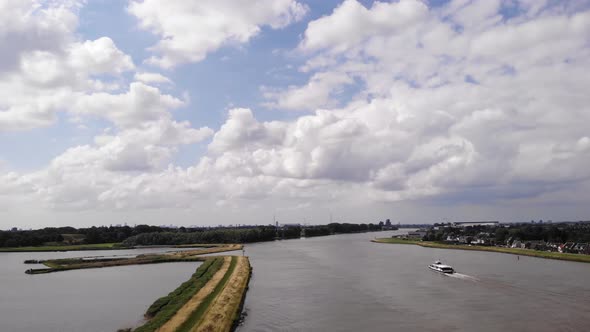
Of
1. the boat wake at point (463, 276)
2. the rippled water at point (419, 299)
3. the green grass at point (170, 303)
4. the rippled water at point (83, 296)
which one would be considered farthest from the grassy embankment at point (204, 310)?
the boat wake at point (463, 276)

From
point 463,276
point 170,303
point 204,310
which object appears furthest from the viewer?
point 463,276

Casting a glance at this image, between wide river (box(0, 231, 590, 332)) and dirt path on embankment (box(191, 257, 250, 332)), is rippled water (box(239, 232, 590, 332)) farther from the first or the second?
dirt path on embankment (box(191, 257, 250, 332))

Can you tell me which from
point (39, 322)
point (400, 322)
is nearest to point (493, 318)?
point (400, 322)

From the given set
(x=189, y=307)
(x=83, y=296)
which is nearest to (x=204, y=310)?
(x=189, y=307)

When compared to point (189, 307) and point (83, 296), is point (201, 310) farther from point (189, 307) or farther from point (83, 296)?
point (83, 296)

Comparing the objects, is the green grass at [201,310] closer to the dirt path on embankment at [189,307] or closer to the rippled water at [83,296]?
the dirt path on embankment at [189,307]

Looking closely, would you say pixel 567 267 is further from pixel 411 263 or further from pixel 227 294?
pixel 227 294
